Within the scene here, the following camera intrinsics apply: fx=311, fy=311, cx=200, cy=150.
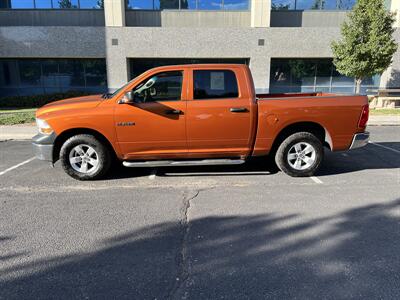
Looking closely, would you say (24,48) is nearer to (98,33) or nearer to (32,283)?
(98,33)

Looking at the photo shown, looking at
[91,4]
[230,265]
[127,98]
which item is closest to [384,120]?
[127,98]

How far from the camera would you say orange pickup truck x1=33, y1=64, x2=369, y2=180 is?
205 inches

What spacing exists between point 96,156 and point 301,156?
366cm

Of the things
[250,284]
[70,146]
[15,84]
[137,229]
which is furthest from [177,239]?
[15,84]

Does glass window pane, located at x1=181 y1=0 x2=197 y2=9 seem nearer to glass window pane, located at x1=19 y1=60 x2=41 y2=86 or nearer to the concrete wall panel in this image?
the concrete wall panel

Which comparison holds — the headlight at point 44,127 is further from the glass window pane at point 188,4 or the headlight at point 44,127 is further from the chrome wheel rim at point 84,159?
the glass window pane at point 188,4

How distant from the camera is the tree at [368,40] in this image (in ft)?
47.4

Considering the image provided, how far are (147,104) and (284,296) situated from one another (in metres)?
3.65

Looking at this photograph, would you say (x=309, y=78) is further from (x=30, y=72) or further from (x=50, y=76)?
(x=30, y=72)

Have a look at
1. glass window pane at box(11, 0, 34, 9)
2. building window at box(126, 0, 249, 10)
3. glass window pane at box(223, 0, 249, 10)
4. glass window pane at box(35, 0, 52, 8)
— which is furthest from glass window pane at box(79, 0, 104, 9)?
glass window pane at box(223, 0, 249, 10)

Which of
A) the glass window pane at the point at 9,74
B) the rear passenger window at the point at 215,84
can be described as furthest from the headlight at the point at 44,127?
the glass window pane at the point at 9,74

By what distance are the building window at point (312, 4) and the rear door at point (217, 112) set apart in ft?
53.0

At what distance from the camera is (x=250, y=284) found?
8.81ft

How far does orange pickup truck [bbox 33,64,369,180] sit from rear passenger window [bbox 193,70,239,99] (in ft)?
0.06
